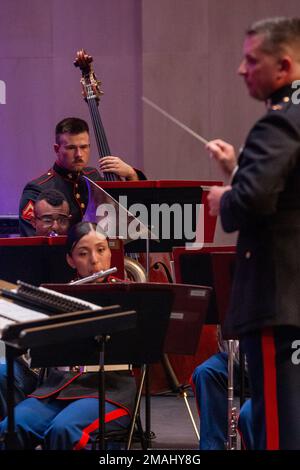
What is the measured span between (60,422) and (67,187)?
79.9 inches

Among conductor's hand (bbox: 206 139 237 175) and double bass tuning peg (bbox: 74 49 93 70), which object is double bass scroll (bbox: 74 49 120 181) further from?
conductor's hand (bbox: 206 139 237 175)

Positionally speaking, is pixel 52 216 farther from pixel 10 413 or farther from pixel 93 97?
pixel 10 413

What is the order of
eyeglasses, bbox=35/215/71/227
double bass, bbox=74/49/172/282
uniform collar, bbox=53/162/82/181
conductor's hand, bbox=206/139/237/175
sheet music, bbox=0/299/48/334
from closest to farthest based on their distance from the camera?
sheet music, bbox=0/299/48/334 < conductor's hand, bbox=206/139/237/175 < eyeglasses, bbox=35/215/71/227 < double bass, bbox=74/49/172/282 < uniform collar, bbox=53/162/82/181

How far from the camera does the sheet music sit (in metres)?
2.52

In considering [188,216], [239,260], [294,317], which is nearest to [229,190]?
[239,260]

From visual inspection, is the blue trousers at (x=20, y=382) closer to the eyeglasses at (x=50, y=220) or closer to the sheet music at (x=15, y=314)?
the eyeglasses at (x=50, y=220)

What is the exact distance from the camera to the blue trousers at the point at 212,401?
149 inches

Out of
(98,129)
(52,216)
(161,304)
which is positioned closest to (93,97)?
(98,129)

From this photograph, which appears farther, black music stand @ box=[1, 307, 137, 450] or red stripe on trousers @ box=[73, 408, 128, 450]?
red stripe on trousers @ box=[73, 408, 128, 450]

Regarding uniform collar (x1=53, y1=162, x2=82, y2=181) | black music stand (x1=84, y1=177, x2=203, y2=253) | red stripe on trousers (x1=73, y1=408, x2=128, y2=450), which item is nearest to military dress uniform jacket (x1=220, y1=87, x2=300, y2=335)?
red stripe on trousers (x1=73, y1=408, x2=128, y2=450)

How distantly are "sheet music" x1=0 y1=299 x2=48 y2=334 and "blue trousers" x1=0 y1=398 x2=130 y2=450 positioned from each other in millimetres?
855

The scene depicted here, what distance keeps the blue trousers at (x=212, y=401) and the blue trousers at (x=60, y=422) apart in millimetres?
441

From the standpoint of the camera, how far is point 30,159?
6.86m

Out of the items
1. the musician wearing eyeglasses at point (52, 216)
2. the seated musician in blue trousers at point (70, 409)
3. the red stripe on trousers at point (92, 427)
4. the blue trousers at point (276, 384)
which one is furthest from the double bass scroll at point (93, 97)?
the blue trousers at point (276, 384)
